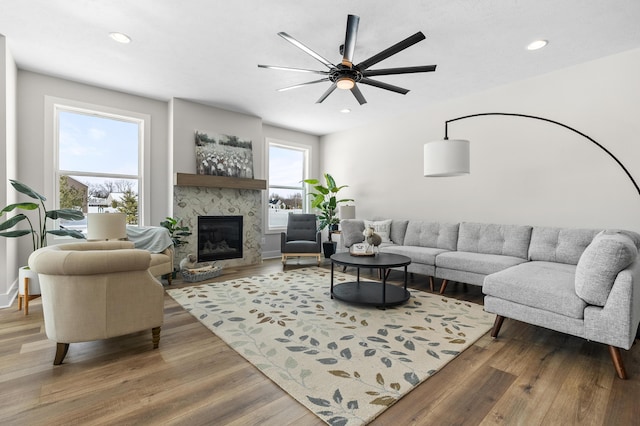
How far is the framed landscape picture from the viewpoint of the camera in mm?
5008

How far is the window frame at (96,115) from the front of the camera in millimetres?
3918

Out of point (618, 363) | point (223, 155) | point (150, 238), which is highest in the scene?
point (223, 155)

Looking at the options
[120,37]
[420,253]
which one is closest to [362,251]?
[420,253]

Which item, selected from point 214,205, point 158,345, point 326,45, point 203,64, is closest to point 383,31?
point 326,45

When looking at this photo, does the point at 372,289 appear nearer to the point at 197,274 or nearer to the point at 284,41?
the point at 197,274

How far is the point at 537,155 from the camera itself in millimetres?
3844

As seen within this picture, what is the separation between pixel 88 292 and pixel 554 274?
137 inches

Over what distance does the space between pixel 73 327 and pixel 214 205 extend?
3.40 metres

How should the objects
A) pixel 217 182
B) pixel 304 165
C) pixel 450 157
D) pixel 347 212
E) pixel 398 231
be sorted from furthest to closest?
1. pixel 304 165
2. pixel 347 212
3. pixel 217 182
4. pixel 398 231
5. pixel 450 157

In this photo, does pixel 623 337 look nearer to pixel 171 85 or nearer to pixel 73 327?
pixel 73 327

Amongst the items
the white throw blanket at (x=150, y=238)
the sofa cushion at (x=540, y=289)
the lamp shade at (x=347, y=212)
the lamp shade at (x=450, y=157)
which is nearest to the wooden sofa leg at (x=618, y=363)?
the sofa cushion at (x=540, y=289)

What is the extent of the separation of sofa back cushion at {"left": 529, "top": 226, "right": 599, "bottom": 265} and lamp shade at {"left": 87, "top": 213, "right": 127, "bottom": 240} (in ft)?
14.8

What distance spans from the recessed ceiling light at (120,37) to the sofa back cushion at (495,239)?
4.51 metres

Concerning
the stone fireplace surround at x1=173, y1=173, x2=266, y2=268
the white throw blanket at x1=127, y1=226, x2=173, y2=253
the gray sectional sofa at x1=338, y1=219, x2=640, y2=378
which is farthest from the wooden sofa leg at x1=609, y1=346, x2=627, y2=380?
the stone fireplace surround at x1=173, y1=173, x2=266, y2=268
